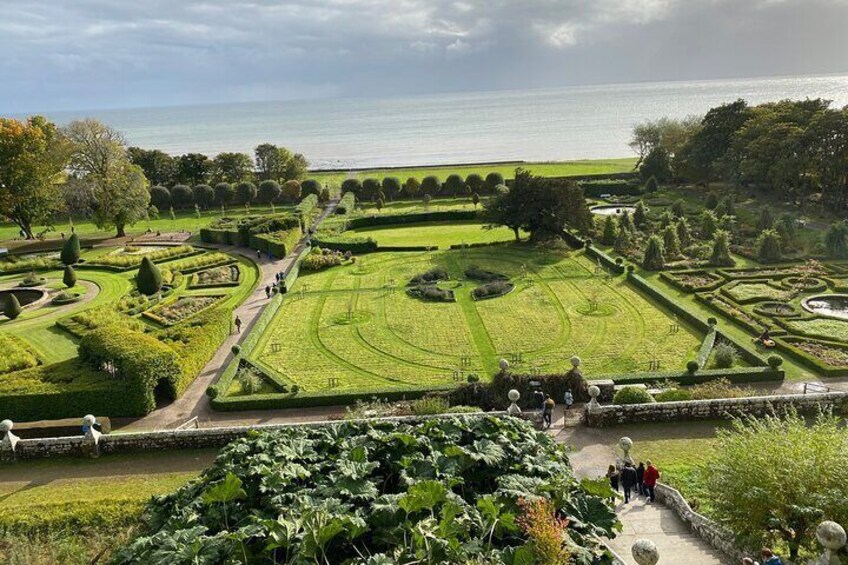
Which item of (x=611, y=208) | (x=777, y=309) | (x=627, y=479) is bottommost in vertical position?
(x=627, y=479)

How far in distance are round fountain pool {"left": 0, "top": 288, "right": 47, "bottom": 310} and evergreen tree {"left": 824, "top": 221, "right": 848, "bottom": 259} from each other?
54445 mm

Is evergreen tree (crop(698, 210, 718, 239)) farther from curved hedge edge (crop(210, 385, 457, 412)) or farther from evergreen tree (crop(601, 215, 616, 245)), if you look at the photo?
Answer: curved hedge edge (crop(210, 385, 457, 412))

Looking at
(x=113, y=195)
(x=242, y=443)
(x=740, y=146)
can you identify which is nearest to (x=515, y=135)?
(x=740, y=146)

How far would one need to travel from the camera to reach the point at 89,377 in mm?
25000

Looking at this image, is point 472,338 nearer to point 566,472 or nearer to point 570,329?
point 570,329

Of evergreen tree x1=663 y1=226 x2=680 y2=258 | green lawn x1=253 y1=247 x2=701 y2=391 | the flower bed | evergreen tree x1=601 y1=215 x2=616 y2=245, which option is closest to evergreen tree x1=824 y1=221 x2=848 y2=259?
evergreen tree x1=663 y1=226 x2=680 y2=258

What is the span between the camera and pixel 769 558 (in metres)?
11.0

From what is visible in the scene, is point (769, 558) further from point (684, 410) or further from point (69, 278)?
point (69, 278)

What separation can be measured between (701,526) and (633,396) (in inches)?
311

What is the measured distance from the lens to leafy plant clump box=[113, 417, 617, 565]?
36.1 ft

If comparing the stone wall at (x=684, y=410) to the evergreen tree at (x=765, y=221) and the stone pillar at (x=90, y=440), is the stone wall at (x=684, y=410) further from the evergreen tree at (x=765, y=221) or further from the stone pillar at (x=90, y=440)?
the evergreen tree at (x=765, y=221)

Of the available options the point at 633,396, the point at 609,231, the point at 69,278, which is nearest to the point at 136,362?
the point at 633,396

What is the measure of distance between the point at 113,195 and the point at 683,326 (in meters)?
51.1

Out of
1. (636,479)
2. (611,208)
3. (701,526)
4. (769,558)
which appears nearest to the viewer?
(769,558)
